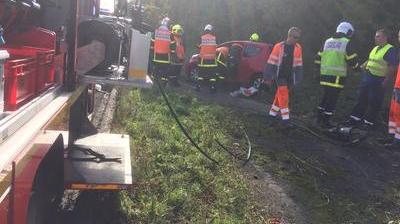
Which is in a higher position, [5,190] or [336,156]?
[5,190]

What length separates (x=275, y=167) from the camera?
273 inches

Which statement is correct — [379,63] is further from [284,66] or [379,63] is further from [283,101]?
[283,101]

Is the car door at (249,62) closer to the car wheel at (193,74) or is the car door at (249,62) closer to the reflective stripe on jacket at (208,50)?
the reflective stripe on jacket at (208,50)

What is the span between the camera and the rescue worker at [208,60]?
1346cm

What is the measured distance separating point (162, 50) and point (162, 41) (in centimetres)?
24

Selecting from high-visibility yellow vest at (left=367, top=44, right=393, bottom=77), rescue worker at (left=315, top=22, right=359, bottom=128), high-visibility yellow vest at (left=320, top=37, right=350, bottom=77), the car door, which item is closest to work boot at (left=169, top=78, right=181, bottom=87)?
the car door

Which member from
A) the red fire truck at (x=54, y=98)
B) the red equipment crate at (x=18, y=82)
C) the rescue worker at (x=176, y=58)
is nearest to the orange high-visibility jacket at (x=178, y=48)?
the rescue worker at (x=176, y=58)

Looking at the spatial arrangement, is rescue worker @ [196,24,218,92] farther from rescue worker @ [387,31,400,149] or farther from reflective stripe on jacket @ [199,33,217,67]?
rescue worker @ [387,31,400,149]

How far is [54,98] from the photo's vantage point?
11.2 ft

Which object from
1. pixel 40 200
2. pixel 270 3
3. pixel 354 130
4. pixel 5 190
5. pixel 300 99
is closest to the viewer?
pixel 5 190

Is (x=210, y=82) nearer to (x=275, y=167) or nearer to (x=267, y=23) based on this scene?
(x=267, y=23)

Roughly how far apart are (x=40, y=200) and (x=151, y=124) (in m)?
4.79

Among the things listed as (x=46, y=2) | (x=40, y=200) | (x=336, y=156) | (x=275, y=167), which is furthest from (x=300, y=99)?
(x=40, y=200)

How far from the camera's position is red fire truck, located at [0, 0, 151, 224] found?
237 centimetres
